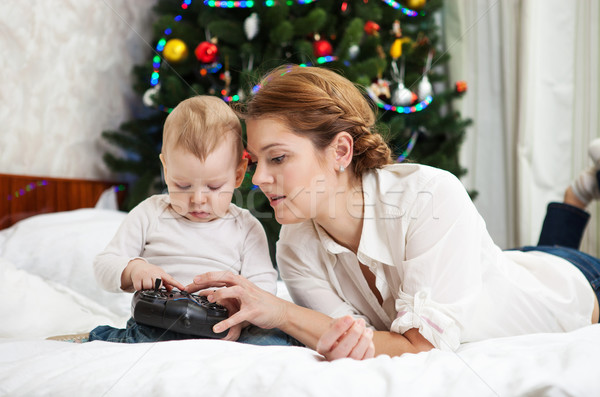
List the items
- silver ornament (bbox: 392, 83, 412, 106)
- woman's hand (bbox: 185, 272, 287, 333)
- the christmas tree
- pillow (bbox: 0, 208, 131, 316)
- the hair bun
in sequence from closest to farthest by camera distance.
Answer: woman's hand (bbox: 185, 272, 287, 333) < the hair bun < pillow (bbox: 0, 208, 131, 316) < the christmas tree < silver ornament (bbox: 392, 83, 412, 106)

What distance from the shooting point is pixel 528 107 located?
245cm

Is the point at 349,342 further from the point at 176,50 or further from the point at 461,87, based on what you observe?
the point at 461,87

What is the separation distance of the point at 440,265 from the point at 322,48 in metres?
1.38

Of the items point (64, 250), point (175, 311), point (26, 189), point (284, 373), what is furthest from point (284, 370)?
point (26, 189)

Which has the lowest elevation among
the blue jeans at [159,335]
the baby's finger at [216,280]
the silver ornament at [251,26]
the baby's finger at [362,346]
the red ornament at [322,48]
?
the blue jeans at [159,335]

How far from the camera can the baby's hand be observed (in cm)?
87

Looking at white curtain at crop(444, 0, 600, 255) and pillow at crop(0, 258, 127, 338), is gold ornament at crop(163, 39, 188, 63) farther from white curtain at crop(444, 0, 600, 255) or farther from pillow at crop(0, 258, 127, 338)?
white curtain at crop(444, 0, 600, 255)

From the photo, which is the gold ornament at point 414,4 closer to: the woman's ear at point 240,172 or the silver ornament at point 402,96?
the silver ornament at point 402,96

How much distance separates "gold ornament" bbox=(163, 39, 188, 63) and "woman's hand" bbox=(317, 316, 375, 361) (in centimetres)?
171

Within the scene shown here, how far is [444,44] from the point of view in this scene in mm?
2756

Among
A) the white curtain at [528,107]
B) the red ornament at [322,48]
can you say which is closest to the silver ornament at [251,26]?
the red ornament at [322,48]

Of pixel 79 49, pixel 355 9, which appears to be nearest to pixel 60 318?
pixel 79 49

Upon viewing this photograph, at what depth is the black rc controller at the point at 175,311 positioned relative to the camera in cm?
81

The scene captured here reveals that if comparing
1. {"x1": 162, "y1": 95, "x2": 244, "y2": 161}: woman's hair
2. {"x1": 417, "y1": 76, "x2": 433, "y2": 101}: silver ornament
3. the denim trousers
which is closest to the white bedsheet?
{"x1": 162, "y1": 95, "x2": 244, "y2": 161}: woman's hair
